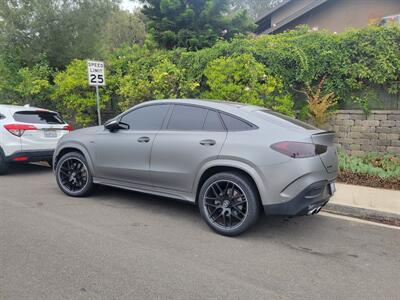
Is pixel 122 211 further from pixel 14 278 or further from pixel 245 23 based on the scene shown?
pixel 245 23

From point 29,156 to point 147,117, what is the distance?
3854mm

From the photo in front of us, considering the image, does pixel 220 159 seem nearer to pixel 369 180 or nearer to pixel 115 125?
pixel 115 125

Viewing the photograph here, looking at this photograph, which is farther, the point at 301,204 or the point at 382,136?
the point at 382,136

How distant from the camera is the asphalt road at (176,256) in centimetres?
319

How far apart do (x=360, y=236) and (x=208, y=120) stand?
2.48m

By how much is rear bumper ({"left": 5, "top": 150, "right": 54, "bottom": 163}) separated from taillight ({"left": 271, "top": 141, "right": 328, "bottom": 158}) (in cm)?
582

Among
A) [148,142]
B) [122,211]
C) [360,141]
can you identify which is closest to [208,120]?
[148,142]

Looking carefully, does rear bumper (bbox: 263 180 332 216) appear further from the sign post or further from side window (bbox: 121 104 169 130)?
the sign post

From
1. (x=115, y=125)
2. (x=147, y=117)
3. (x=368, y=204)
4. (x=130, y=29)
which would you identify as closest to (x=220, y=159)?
(x=147, y=117)

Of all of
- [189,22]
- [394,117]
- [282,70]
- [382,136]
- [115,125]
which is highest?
[189,22]

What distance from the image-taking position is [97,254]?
151 inches

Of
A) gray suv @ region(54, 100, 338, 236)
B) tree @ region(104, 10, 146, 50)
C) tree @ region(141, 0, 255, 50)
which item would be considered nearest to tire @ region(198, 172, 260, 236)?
gray suv @ region(54, 100, 338, 236)

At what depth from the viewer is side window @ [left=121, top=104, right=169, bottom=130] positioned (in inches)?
208

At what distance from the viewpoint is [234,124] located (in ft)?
15.1
